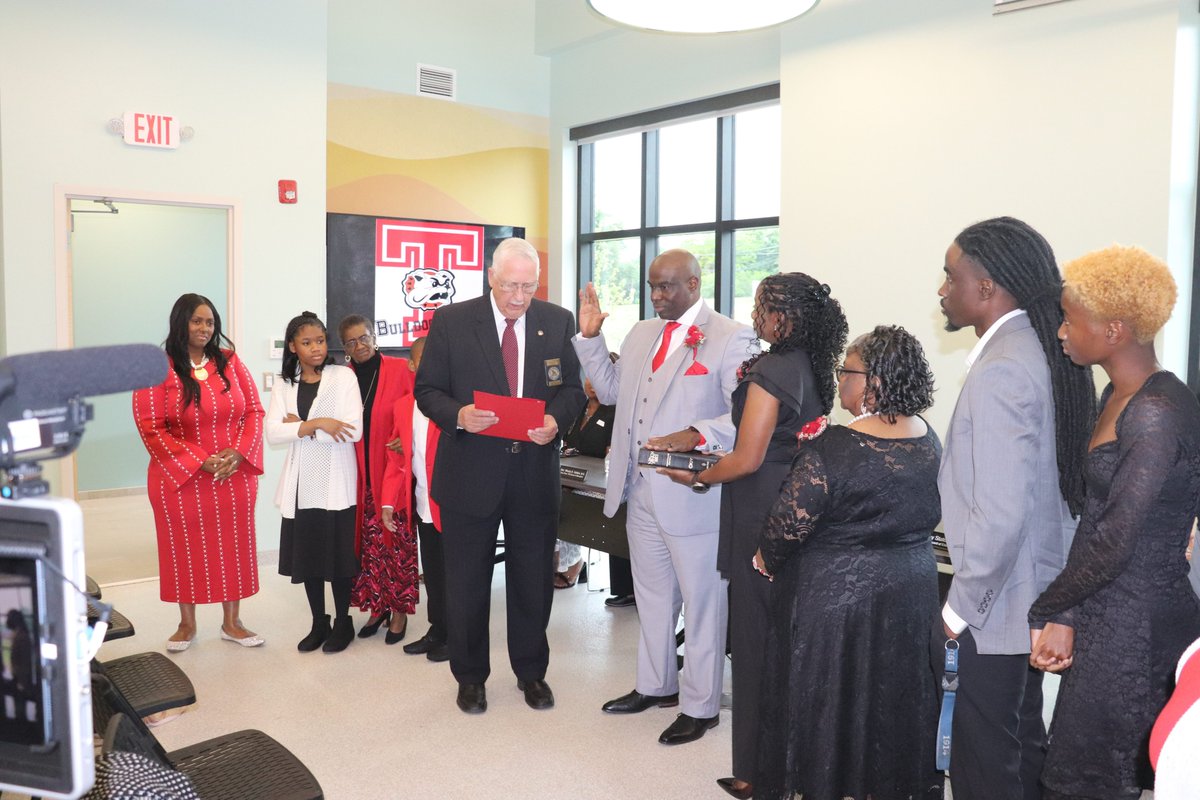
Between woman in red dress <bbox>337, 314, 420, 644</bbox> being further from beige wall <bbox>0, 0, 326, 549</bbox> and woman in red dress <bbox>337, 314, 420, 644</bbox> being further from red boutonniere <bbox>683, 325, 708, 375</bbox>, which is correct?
beige wall <bbox>0, 0, 326, 549</bbox>

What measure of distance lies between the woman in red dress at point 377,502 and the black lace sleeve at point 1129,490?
3219mm

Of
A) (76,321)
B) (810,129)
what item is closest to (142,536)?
(76,321)

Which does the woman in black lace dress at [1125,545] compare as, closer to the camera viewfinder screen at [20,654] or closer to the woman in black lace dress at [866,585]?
the woman in black lace dress at [866,585]

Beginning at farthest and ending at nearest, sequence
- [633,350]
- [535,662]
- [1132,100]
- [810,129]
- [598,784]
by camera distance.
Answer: [810,129], [1132,100], [535,662], [633,350], [598,784]

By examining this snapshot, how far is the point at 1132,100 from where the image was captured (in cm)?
448

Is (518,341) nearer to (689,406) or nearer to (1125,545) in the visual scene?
(689,406)

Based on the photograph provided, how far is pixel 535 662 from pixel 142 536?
4.27 m

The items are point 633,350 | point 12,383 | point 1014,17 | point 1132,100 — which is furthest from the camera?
point 1014,17

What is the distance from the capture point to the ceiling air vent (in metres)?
7.39

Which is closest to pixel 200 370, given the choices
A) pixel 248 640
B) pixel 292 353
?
pixel 292 353

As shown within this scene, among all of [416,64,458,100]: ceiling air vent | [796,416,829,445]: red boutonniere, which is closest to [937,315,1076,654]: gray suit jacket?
[796,416,829,445]: red boutonniere

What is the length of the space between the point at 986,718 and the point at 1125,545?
54 cm

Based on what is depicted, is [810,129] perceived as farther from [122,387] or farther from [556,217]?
[122,387]

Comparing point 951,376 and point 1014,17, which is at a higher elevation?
point 1014,17
